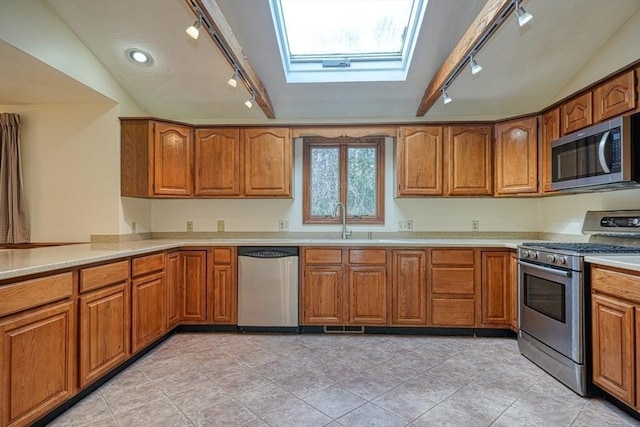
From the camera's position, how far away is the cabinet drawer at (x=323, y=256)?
3.32 metres

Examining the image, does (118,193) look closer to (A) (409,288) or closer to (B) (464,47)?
(A) (409,288)

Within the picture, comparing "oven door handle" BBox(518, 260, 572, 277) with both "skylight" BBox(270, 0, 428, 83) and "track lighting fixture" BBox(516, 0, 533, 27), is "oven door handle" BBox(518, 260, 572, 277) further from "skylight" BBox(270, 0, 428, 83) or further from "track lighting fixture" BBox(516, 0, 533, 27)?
"skylight" BBox(270, 0, 428, 83)

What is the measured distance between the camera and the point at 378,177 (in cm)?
387

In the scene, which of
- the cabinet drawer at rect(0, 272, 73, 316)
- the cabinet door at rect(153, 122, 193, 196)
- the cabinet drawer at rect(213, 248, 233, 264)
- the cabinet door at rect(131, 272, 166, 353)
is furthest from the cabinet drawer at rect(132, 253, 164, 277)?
the cabinet door at rect(153, 122, 193, 196)

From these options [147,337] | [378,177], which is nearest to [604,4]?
[378,177]

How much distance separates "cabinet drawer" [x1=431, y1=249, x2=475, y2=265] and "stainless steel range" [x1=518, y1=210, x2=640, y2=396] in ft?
1.50

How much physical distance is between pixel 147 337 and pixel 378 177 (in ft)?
9.07

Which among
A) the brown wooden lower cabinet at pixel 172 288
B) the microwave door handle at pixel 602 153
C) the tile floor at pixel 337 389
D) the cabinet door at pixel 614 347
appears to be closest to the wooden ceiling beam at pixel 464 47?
the microwave door handle at pixel 602 153

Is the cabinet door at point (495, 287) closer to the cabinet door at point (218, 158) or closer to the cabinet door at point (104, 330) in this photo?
the cabinet door at point (218, 158)

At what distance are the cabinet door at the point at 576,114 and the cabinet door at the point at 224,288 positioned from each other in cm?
319

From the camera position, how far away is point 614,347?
1.97m

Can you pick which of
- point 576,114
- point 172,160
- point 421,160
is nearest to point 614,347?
point 576,114

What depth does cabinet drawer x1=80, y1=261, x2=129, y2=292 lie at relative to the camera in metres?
2.11

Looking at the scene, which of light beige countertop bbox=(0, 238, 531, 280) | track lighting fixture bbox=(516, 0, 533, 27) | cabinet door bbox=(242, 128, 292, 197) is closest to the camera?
light beige countertop bbox=(0, 238, 531, 280)
